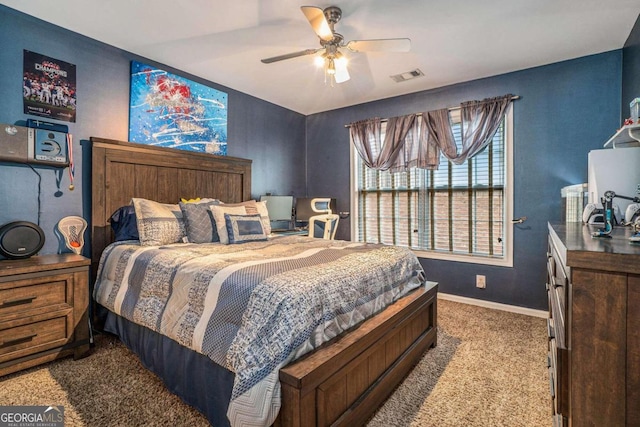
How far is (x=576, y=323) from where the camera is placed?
3.24ft

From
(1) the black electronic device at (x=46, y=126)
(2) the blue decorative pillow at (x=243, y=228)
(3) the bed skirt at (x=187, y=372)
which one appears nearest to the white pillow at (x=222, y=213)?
(2) the blue decorative pillow at (x=243, y=228)

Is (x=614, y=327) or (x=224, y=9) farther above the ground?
(x=224, y=9)

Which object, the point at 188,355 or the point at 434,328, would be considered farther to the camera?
the point at 434,328

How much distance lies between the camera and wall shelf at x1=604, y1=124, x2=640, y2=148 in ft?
6.68

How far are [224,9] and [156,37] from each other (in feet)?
2.72

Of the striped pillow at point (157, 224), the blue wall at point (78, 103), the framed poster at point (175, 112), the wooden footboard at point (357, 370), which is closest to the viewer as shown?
the wooden footboard at point (357, 370)

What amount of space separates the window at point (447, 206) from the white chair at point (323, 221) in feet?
1.34

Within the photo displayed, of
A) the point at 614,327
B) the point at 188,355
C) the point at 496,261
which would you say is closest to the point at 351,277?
the point at 188,355

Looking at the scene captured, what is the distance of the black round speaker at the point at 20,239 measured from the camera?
7.32 ft

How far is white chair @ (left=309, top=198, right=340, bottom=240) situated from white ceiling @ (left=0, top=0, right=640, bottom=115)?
61.7 inches

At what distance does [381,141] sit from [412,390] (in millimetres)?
3065

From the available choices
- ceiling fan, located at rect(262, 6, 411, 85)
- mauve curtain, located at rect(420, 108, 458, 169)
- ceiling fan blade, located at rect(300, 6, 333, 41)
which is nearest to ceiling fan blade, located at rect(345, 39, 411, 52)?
ceiling fan, located at rect(262, 6, 411, 85)

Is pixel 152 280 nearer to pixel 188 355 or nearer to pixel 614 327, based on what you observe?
pixel 188 355

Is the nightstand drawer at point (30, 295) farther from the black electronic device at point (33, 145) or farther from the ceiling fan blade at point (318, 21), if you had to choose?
the ceiling fan blade at point (318, 21)
